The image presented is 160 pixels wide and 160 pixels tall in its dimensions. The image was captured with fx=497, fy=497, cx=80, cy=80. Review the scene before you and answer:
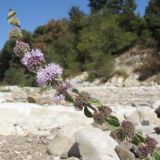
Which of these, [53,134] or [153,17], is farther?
[153,17]

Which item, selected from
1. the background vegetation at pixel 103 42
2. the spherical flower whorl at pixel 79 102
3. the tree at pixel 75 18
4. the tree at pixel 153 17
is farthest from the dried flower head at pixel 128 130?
the tree at pixel 75 18

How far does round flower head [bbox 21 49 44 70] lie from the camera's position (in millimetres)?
2176

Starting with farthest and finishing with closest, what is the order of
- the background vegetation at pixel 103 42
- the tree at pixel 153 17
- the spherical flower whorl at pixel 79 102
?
the tree at pixel 153 17
the background vegetation at pixel 103 42
the spherical flower whorl at pixel 79 102

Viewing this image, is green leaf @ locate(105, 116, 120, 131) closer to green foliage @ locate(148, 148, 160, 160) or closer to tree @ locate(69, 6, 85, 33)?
green foliage @ locate(148, 148, 160, 160)

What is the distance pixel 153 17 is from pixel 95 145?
28633 millimetres

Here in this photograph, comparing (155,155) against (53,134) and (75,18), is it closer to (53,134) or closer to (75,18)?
(53,134)

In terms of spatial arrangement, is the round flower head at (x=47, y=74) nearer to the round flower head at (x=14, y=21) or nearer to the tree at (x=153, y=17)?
the round flower head at (x=14, y=21)

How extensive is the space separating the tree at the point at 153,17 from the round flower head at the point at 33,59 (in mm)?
30636

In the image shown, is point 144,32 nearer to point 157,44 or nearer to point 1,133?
point 157,44

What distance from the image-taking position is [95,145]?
237 inches

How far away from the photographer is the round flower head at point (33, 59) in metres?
2.18

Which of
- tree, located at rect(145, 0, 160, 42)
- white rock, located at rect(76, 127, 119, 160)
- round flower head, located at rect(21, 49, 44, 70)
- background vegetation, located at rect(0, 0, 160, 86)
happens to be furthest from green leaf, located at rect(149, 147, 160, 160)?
tree, located at rect(145, 0, 160, 42)

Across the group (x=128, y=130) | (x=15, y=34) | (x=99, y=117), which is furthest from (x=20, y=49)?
(x=128, y=130)

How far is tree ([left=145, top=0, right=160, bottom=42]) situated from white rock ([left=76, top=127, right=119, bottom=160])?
26.6 m
